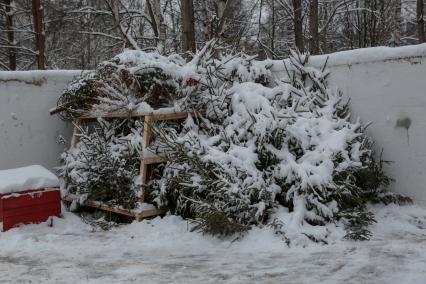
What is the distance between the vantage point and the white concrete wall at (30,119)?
6566 mm

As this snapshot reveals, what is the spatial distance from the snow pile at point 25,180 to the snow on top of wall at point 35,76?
1.42 meters

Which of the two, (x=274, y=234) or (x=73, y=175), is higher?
(x=73, y=175)

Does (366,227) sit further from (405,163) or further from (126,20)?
(126,20)

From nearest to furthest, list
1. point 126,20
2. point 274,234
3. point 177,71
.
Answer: point 274,234 → point 177,71 → point 126,20

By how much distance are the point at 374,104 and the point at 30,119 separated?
180 inches

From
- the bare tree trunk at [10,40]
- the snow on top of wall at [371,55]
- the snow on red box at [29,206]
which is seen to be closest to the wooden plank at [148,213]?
the snow on red box at [29,206]

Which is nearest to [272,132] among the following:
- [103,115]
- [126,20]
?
[103,115]

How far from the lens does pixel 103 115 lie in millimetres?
6281

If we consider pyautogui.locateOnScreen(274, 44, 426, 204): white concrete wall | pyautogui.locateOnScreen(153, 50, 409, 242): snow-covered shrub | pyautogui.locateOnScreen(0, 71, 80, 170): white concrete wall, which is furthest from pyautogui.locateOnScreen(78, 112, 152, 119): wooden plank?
pyautogui.locateOnScreen(274, 44, 426, 204): white concrete wall

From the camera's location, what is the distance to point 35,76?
680cm

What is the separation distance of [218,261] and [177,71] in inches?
108

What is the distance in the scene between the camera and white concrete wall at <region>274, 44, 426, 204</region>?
17.9 ft

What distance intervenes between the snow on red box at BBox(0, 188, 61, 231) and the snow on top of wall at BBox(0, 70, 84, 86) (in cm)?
179

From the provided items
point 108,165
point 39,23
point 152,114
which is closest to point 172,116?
point 152,114
